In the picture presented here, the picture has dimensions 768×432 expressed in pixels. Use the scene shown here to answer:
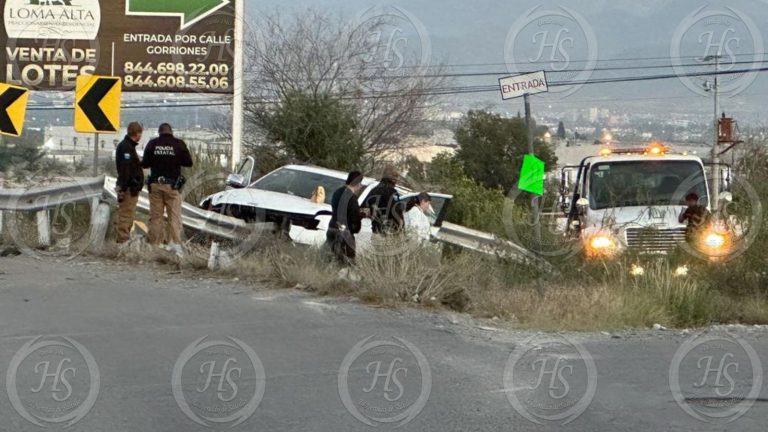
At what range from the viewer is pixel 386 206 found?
14430mm

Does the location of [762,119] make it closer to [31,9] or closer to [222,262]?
[31,9]

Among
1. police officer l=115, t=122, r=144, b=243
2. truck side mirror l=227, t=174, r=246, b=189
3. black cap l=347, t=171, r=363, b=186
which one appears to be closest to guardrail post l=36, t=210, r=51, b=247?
police officer l=115, t=122, r=144, b=243

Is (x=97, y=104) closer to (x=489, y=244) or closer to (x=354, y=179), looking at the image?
(x=354, y=179)

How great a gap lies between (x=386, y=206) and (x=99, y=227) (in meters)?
4.12

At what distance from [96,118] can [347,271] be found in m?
5.82

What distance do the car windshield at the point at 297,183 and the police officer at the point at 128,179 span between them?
115 inches

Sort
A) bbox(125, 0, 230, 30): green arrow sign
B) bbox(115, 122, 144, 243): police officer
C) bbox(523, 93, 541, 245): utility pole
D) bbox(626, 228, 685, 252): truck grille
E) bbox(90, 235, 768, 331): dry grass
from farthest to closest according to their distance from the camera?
bbox(125, 0, 230, 30): green arrow sign < bbox(626, 228, 685, 252): truck grille < bbox(115, 122, 144, 243): police officer < bbox(523, 93, 541, 245): utility pole < bbox(90, 235, 768, 331): dry grass

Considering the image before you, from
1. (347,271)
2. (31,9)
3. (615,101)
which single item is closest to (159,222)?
(347,271)

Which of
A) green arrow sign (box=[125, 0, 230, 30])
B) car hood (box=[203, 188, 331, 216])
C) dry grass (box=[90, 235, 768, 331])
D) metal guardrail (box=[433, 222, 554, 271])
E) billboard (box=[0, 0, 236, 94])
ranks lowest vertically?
dry grass (box=[90, 235, 768, 331])

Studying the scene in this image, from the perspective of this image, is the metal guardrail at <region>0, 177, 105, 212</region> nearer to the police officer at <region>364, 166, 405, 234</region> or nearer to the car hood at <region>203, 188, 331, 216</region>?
the car hood at <region>203, 188, 331, 216</region>

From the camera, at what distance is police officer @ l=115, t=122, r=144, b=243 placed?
1466 centimetres

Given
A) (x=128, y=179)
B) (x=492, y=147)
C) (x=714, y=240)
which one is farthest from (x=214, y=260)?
(x=492, y=147)

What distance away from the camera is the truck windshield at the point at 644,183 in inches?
641

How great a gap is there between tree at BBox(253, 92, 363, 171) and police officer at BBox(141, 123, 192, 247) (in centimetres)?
1141
